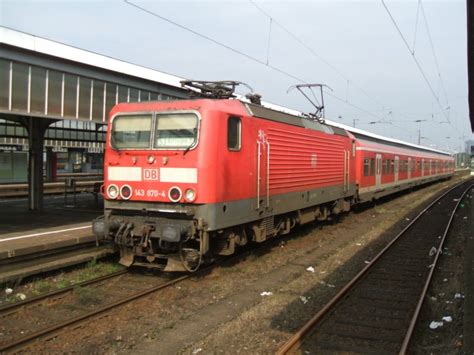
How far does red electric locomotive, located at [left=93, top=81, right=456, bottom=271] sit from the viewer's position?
314 inches

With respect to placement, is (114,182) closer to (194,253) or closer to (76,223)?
(194,253)

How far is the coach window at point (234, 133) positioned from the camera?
8.49 metres

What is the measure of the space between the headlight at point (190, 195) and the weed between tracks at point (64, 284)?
6.75 ft

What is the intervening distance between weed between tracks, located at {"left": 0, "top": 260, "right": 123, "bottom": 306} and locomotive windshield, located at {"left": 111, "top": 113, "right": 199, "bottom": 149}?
2.33 metres

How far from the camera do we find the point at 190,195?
796 centimetres

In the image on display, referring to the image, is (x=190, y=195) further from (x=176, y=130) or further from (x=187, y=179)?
(x=176, y=130)

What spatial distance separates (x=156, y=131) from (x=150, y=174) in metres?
0.76

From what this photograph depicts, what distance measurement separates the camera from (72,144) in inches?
1175

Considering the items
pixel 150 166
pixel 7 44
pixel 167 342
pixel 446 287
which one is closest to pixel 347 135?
pixel 446 287

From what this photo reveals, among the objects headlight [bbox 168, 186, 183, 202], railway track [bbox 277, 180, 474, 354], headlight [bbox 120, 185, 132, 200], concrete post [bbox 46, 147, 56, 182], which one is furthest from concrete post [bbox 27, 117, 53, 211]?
concrete post [bbox 46, 147, 56, 182]

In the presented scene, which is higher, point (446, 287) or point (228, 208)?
point (228, 208)

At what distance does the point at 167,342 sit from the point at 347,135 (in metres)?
11.8

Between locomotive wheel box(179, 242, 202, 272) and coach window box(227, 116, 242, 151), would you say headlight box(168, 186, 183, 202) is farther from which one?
coach window box(227, 116, 242, 151)

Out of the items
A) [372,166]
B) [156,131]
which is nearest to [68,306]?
[156,131]
